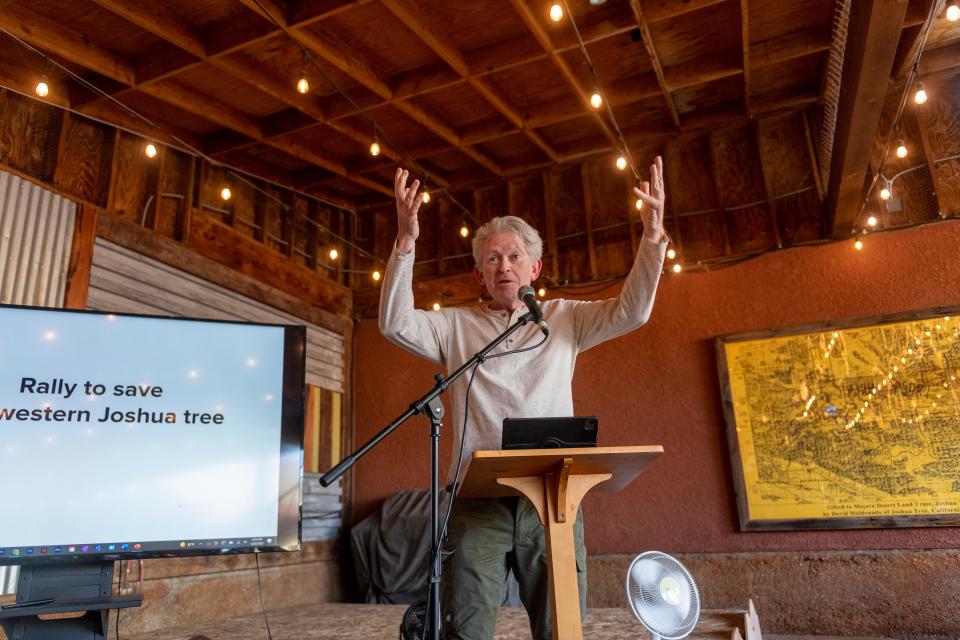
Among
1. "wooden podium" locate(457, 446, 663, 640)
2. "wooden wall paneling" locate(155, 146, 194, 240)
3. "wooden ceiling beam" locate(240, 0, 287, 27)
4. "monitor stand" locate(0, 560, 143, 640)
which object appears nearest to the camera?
"wooden podium" locate(457, 446, 663, 640)

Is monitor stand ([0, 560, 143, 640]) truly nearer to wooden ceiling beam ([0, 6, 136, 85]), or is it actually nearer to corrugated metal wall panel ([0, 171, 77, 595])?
corrugated metal wall panel ([0, 171, 77, 595])

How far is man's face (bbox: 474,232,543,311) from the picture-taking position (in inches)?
96.7

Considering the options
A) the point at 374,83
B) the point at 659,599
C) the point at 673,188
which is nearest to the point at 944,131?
the point at 673,188

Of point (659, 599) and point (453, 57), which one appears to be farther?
point (453, 57)

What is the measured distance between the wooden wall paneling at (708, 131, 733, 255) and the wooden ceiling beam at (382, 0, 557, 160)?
5.21 ft

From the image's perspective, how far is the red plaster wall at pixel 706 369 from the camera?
17.2ft

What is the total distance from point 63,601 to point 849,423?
5248 millimetres

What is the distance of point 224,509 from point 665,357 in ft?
14.8

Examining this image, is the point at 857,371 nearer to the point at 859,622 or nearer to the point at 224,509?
the point at 859,622

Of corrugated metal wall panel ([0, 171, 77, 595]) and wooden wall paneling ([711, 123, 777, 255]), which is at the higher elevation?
wooden wall paneling ([711, 123, 777, 255])

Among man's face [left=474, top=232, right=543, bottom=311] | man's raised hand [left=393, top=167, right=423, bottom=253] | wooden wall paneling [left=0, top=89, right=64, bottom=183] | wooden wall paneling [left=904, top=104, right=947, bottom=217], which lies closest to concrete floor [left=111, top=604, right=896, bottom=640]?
man's face [left=474, top=232, right=543, bottom=311]

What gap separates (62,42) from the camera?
440cm

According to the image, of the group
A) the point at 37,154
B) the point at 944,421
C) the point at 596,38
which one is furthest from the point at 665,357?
the point at 37,154

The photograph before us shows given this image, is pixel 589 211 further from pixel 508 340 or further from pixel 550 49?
pixel 508 340
